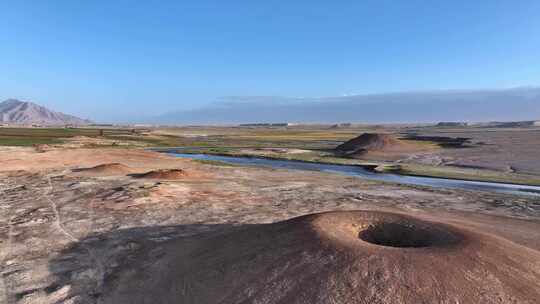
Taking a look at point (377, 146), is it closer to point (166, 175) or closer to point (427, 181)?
point (427, 181)

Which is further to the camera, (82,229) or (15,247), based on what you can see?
(82,229)

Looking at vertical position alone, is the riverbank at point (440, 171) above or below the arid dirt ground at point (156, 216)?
below

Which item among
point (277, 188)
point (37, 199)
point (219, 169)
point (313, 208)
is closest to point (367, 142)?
point (219, 169)

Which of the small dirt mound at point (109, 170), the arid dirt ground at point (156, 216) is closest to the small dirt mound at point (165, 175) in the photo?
the arid dirt ground at point (156, 216)

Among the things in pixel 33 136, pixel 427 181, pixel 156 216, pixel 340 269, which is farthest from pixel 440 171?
pixel 33 136

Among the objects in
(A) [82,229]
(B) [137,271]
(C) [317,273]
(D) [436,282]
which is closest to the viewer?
(D) [436,282]

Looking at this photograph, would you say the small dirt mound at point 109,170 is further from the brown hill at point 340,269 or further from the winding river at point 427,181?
the brown hill at point 340,269

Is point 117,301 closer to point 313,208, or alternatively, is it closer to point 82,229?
point 82,229

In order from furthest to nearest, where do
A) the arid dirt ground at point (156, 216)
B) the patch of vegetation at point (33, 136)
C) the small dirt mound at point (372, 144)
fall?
the patch of vegetation at point (33, 136)
the small dirt mound at point (372, 144)
the arid dirt ground at point (156, 216)
